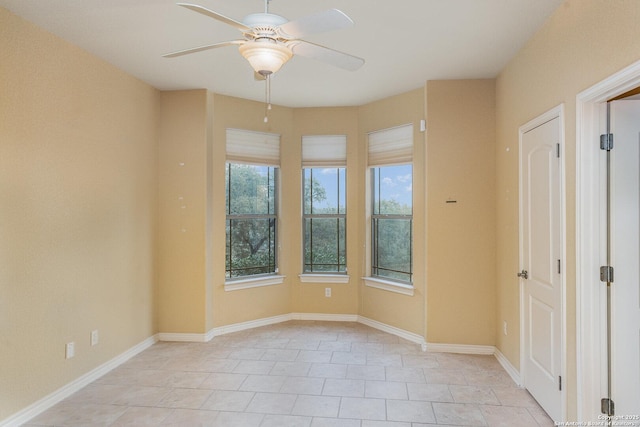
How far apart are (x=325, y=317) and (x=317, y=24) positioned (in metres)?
3.94

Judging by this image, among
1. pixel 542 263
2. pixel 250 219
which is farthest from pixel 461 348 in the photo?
pixel 250 219

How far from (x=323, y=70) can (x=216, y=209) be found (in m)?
1.93

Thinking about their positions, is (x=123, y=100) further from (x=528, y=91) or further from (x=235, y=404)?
(x=528, y=91)

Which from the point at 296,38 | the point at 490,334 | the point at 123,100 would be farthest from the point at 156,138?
the point at 490,334

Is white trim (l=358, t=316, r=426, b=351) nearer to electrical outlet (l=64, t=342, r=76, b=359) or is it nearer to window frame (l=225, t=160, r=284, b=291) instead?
window frame (l=225, t=160, r=284, b=291)

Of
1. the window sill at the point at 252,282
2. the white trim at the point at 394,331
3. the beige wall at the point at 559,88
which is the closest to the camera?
the beige wall at the point at 559,88

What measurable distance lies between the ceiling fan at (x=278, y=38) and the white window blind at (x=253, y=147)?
2552 millimetres

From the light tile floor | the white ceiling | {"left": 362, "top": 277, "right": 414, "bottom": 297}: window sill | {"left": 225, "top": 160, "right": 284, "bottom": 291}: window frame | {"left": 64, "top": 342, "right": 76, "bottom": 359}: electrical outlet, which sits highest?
the white ceiling

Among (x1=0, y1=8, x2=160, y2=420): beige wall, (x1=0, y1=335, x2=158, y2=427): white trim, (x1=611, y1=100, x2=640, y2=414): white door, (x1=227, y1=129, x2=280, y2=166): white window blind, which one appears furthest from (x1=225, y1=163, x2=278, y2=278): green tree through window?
(x1=611, y1=100, x2=640, y2=414): white door

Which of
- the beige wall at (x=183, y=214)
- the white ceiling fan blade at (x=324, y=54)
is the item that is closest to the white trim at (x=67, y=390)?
the beige wall at (x=183, y=214)

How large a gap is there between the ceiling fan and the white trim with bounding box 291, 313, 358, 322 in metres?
3.51

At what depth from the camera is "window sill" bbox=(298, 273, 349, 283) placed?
4.98 metres

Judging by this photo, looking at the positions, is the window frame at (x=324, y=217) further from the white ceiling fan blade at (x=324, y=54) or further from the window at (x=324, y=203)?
the white ceiling fan blade at (x=324, y=54)

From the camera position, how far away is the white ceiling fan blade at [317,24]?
1.69m
